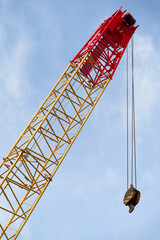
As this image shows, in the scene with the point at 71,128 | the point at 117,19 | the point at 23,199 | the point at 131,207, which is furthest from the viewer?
the point at 117,19

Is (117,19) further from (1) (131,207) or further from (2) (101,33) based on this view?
(1) (131,207)

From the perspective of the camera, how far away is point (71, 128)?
83.3 ft

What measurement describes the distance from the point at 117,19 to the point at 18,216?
15.7 metres

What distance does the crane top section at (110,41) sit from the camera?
26.5m

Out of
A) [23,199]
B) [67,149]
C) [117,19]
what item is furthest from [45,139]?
[117,19]

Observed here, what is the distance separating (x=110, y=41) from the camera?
2700 cm

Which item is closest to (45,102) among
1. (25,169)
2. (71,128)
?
(71,128)

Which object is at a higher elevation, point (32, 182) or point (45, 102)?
point (45, 102)

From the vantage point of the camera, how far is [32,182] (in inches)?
907

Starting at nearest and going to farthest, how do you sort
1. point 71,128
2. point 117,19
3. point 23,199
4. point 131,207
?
point 131,207, point 23,199, point 71,128, point 117,19

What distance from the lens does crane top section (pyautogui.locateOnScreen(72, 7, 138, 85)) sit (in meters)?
26.5

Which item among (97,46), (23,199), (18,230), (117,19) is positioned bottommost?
(18,230)

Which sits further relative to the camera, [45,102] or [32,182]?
[45,102]

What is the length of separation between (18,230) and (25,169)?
3.62 metres
